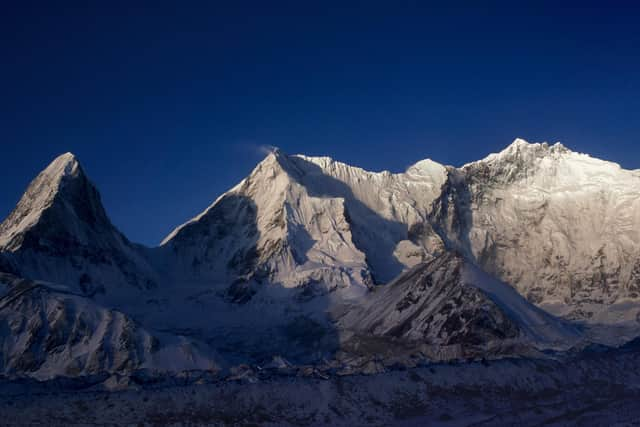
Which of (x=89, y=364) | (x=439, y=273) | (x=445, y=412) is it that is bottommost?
(x=445, y=412)

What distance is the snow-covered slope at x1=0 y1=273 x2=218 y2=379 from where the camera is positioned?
138 m

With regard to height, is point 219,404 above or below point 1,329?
below

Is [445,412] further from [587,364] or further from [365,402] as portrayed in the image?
[587,364]

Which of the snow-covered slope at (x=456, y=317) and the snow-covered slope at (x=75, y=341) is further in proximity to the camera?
the snow-covered slope at (x=456, y=317)

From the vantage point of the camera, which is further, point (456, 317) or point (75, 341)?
point (456, 317)

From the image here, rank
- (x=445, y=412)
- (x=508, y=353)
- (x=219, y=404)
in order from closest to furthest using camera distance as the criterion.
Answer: (x=219, y=404), (x=445, y=412), (x=508, y=353)

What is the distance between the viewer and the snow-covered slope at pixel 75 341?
137625mm

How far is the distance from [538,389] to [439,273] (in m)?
74.5

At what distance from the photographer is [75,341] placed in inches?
5615

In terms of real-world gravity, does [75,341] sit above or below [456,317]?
above

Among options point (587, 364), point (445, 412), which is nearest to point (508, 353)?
point (587, 364)

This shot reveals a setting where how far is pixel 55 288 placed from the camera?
523ft

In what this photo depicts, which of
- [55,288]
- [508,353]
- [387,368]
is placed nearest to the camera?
[387,368]

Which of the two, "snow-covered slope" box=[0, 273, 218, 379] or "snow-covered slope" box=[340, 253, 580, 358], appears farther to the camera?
"snow-covered slope" box=[340, 253, 580, 358]
